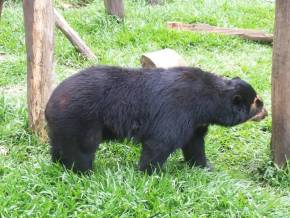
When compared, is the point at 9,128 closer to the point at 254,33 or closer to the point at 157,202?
the point at 157,202

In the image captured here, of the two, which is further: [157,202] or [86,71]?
[86,71]

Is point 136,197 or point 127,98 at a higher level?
point 127,98

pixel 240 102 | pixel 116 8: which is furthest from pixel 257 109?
pixel 116 8

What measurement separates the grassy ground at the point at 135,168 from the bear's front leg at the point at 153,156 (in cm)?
10

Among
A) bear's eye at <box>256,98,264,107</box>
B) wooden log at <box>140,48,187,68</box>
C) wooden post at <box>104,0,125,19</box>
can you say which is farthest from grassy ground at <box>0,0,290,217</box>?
wooden log at <box>140,48,187,68</box>

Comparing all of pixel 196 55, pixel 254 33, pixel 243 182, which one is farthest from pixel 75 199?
pixel 254 33

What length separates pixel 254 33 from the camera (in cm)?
908

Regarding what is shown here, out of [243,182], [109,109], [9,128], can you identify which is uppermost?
[109,109]

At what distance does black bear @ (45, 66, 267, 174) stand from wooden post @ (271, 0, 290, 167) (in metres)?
0.43

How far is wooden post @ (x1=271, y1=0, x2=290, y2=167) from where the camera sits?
455cm

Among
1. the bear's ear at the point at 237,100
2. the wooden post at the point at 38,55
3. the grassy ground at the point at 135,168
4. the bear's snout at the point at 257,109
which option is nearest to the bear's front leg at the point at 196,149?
the grassy ground at the point at 135,168

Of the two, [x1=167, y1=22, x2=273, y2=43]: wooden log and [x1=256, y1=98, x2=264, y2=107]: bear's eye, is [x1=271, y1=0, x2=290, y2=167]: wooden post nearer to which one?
[x1=256, y1=98, x2=264, y2=107]: bear's eye

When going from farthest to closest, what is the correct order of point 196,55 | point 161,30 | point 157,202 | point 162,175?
point 161,30, point 196,55, point 162,175, point 157,202

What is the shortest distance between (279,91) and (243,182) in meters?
0.87
